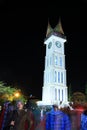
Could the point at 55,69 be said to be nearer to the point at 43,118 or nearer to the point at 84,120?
the point at 43,118

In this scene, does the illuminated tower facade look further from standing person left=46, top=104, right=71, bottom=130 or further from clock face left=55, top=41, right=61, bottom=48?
standing person left=46, top=104, right=71, bottom=130

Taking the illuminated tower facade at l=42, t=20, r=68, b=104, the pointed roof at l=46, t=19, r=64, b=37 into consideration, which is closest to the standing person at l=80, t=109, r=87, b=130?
the illuminated tower facade at l=42, t=20, r=68, b=104

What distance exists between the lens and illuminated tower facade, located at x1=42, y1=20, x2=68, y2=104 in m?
64.8

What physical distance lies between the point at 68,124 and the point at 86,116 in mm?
393

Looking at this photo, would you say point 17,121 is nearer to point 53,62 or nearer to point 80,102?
point 80,102

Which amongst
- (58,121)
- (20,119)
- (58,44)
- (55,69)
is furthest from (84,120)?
(58,44)

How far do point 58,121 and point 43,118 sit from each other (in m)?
0.54

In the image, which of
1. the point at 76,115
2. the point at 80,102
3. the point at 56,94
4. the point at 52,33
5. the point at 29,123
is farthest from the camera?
the point at 52,33

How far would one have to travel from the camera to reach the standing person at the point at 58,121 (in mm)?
5484

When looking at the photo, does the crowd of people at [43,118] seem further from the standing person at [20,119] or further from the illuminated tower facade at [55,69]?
the illuminated tower facade at [55,69]

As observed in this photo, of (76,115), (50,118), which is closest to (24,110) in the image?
(50,118)

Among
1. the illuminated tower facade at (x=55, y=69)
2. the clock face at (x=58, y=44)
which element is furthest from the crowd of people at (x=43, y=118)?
the clock face at (x=58, y=44)

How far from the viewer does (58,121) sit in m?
5.48

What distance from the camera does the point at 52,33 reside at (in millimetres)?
73875
